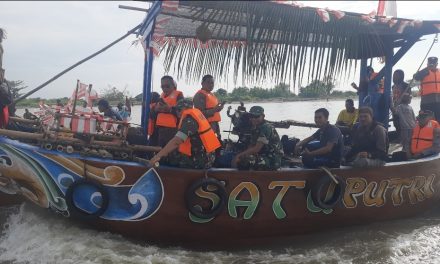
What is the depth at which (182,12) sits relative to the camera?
15.6ft

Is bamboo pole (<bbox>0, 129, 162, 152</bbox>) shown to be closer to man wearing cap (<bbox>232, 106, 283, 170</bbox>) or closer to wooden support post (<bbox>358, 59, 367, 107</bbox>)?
man wearing cap (<bbox>232, 106, 283, 170</bbox>)

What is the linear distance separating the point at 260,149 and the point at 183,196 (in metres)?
1.01

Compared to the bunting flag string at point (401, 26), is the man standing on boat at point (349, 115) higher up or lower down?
lower down

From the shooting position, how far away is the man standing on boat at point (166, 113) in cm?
498

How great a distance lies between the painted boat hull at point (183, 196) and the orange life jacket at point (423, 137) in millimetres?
1127

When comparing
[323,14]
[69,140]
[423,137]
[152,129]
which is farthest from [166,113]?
[423,137]

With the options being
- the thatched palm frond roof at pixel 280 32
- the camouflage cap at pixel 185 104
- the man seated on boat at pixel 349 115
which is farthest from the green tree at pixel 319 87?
the man seated on boat at pixel 349 115

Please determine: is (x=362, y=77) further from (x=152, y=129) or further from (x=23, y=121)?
(x=23, y=121)

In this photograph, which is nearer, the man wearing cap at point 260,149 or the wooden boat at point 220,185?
the wooden boat at point 220,185

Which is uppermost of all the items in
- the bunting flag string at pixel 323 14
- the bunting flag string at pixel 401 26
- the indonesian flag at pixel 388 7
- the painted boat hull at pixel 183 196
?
the indonesian flag at pixel 388 7

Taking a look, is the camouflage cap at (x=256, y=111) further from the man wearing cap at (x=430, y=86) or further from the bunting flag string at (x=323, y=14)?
the man wearing cap at (x=430, y=86)

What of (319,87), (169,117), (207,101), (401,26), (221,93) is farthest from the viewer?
(221,93)

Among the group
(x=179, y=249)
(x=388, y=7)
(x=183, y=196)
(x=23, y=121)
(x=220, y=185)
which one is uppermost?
(x=388, y=7)

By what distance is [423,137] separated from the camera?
19.8ft
